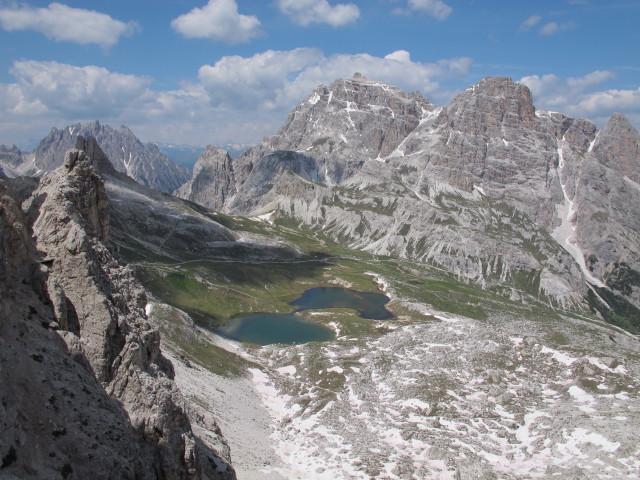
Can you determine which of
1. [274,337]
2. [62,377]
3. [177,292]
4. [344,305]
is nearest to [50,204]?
[62,377]

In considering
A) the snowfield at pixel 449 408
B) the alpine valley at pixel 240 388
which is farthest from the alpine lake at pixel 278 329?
the snowfield at pixel 449 408

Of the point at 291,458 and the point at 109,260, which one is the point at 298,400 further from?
the point at 109,260

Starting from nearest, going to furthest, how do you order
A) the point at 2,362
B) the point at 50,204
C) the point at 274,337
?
the point at 2,362 < the point at 50,204 < the point at 274,337

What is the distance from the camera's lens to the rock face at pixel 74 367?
22.1 meters

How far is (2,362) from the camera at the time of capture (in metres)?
21.9

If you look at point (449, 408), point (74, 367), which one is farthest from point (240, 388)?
point (74, 367)

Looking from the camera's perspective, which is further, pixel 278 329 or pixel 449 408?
pixel 278 329

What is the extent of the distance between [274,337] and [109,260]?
97.8 metres

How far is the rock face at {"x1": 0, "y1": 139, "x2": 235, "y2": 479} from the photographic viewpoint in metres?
22.1

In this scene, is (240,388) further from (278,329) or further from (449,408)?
(278,329)

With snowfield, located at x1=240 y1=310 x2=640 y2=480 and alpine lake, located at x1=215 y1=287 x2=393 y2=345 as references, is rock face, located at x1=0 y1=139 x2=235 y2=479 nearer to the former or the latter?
snowfield, located at x1=240 y1=310 x2=640 y2=480

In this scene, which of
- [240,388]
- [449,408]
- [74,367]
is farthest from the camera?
[240,388]

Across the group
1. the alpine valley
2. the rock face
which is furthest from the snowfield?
the rock face

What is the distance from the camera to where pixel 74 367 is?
27.3m
